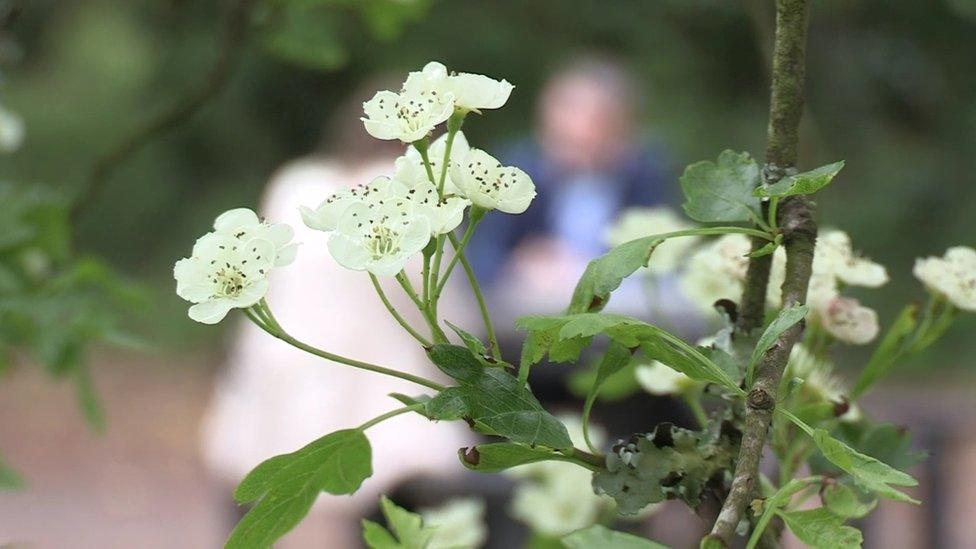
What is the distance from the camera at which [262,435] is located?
8.71 ft

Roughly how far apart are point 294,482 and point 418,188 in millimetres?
129

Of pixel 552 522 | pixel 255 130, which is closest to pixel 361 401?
pixel 552 522

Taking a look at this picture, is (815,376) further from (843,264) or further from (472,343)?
(472,343)

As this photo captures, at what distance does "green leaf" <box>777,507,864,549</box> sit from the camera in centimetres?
46

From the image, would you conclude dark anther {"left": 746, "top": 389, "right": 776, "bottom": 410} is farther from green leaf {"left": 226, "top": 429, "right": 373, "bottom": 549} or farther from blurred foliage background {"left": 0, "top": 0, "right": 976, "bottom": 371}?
blurred foliage background {"left": 0, "top": 0, "right": 976, "bottom": 371}

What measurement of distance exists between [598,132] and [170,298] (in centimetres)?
355

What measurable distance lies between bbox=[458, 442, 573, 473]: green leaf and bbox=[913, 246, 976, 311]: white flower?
0.26 metres

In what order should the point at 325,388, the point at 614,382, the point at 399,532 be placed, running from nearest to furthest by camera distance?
1. the point at 399,532
2. the point at 614,382
3. the point at 325,388

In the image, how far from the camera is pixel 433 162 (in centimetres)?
58

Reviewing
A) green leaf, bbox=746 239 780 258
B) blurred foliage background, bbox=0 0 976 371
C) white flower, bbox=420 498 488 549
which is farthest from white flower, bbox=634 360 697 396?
blurred foliage background, bbox=0 0 976 371

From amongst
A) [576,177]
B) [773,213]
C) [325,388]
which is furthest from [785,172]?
[576,177]

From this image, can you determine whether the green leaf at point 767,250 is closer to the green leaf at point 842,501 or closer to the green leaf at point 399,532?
the green leaf at point 842,501

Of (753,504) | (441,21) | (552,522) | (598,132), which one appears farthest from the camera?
(441,21)

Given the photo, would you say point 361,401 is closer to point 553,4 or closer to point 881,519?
point 881,519
